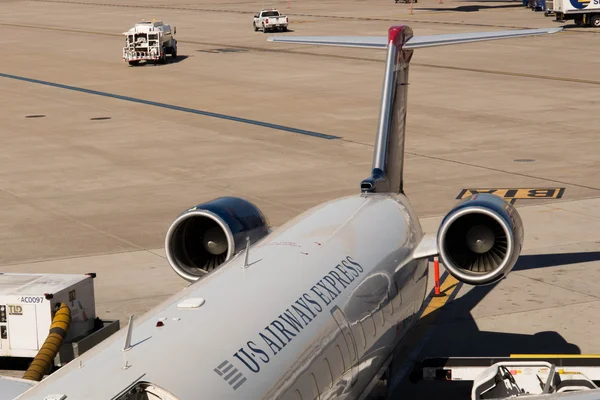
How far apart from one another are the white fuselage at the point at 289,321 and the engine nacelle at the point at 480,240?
1.85ft

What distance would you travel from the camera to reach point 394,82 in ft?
55.8

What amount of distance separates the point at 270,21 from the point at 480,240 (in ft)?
200

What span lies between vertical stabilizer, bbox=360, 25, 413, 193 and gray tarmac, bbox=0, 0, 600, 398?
2.83 meters

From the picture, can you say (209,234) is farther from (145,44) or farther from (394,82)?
(145,44)

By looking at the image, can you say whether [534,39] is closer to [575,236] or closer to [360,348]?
[575,236]

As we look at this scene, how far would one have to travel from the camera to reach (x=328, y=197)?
86.6 ft

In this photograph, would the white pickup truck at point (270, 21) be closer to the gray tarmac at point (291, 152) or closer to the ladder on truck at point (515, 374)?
the gray tarmac at point (291, 152)

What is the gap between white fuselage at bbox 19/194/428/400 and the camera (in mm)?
8156

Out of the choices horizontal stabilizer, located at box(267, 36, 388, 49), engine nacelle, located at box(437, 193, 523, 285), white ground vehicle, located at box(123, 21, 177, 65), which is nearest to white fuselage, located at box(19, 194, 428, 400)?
engine nacelle, located at box(437, 193, 523, 285)

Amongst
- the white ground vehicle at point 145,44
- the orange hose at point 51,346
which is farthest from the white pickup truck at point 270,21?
the orange hose at point 51,346

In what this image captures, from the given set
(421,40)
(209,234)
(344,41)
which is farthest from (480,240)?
(344,41)

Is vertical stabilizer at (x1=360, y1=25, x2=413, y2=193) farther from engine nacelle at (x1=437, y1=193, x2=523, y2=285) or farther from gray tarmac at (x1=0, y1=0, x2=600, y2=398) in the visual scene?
gray tarmac at (x1=0, y1=0, x2=600, y2=398)

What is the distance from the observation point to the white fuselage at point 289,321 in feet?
26.8

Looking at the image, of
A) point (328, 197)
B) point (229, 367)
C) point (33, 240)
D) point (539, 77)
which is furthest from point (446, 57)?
point (229, 367)
